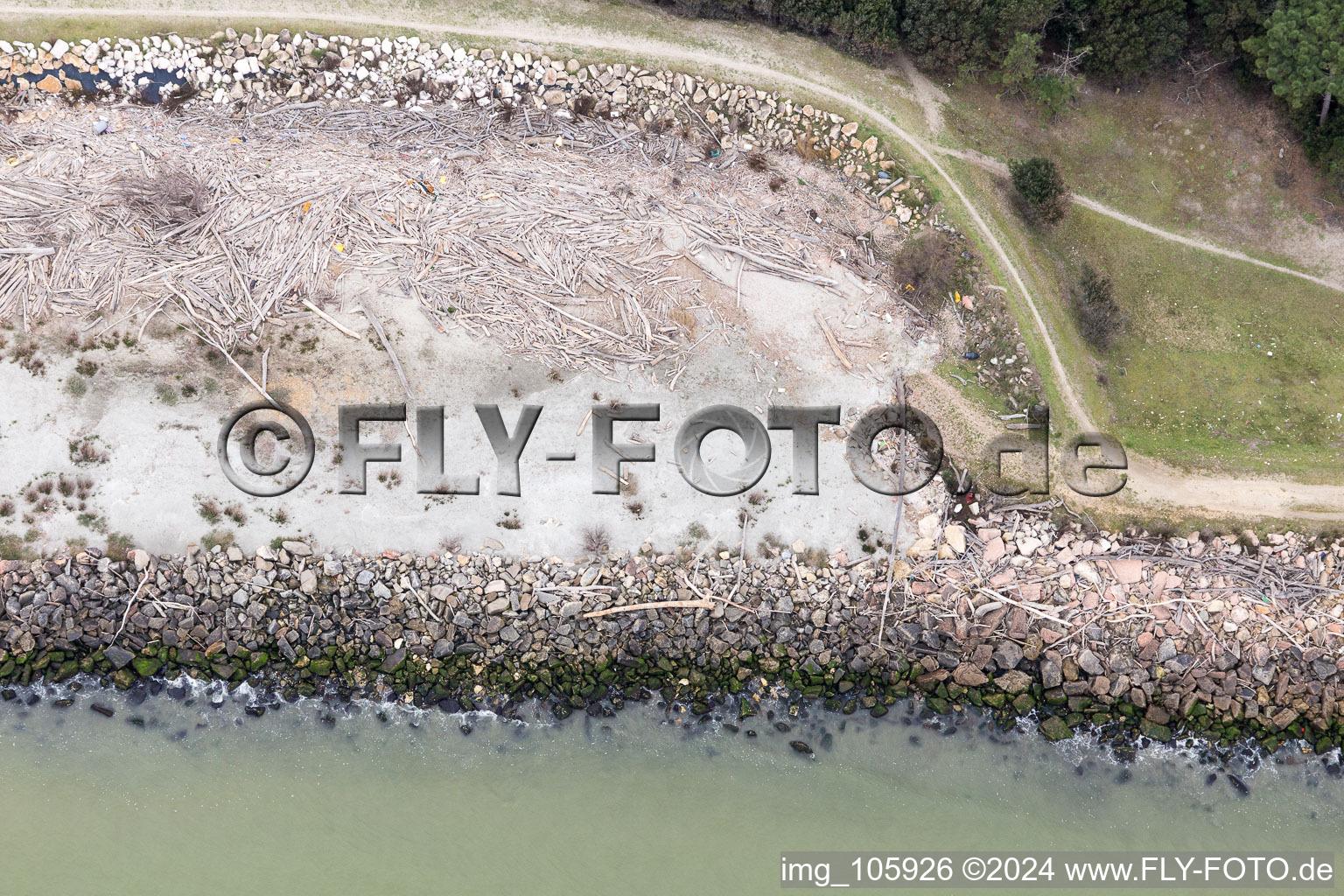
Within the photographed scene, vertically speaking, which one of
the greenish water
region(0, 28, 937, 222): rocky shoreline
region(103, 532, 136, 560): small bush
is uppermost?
region(0, 28, 937, 222): rocky shoreline

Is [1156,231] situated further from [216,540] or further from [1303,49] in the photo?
[216,540]

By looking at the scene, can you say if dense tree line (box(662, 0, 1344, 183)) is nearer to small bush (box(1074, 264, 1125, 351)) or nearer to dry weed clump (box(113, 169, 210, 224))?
small bush (box(1074, 264, 1125, 351))

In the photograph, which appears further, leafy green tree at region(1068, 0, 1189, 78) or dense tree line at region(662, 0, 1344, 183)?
leafy green tree at region(1068, 0, 1189, 78)

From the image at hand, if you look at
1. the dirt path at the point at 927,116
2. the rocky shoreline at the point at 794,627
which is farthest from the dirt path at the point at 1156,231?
the rocky shoreline at the point at 794,627

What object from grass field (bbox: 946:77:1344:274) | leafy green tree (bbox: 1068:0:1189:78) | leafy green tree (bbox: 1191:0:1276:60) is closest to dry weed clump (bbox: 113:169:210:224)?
grass field (bbox: 946:77:1344:274)

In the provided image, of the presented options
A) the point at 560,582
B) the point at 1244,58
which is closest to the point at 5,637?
the point at 560,582

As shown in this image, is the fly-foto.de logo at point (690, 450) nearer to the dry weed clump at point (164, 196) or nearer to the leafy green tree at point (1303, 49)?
the dry weed clump at point (164, 196)

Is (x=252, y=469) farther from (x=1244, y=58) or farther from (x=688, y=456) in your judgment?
(x=1244, y=58)
